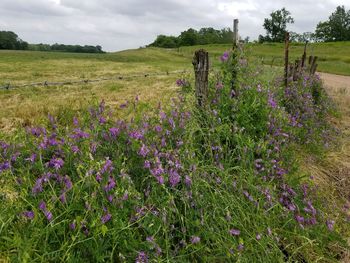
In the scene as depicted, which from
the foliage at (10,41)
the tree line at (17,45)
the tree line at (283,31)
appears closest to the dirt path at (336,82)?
the tree line at (17,45)

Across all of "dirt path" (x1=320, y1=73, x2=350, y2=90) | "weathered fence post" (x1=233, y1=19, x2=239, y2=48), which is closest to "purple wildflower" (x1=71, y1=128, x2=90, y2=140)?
"weathered fence post" (x1=233, y1=19, x2=239, y2=48)

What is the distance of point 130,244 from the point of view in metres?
2.69

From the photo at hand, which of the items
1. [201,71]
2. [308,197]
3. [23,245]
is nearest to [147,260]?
[23,245]

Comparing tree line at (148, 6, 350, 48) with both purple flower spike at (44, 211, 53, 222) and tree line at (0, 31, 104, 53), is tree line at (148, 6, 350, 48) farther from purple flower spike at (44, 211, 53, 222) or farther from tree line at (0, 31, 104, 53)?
purple flower spike at (44, 211, 53, 222)

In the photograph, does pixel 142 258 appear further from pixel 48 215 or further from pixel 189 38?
pixel 189 38

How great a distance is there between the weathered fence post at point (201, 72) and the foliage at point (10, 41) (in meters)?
54.7

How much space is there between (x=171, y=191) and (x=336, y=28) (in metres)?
104

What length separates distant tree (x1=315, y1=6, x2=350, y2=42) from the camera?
95.4m

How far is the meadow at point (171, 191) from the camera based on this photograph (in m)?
2.65

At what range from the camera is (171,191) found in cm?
329

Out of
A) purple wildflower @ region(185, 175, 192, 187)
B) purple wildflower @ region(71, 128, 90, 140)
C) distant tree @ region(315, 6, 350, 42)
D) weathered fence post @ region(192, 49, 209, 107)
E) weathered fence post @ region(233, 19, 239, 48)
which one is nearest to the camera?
purple wildflower @ region(185, 175, 192, 187)

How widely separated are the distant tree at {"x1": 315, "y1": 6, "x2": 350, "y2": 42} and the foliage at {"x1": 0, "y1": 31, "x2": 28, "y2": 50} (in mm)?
70952

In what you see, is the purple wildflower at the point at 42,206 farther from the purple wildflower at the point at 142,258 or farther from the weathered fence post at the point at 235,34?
the weathered fence post at the point at 235,34

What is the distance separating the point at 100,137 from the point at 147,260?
1361 mm
